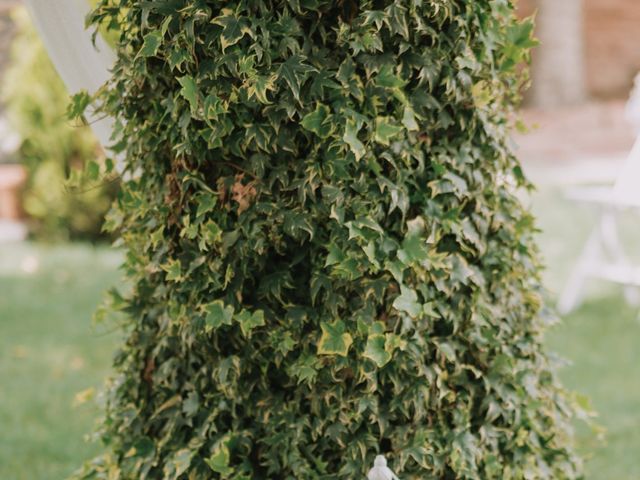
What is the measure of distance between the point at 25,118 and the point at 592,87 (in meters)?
10.4

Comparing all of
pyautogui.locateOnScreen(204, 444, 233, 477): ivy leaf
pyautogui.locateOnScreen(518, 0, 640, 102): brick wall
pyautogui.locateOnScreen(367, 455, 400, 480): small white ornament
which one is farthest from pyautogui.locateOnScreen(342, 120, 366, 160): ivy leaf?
pyautogui.locateOnScreen(518, 0, 640, 102): brick wall

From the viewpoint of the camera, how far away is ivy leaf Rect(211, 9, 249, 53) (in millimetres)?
2340

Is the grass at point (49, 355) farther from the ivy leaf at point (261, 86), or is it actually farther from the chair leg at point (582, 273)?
the chair leg at point (582, 273)

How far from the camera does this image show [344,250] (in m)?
2.43

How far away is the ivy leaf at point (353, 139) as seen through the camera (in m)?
2.35

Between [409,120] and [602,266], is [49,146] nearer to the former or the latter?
[602,266]

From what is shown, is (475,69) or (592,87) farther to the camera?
(592,87)

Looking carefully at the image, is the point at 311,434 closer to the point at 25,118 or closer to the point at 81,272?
the point at 81,272

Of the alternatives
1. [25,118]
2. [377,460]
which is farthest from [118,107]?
[25,118]

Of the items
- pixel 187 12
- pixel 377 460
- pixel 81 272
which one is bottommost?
pixel 377 460

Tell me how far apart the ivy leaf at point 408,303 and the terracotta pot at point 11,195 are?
737 centimetres

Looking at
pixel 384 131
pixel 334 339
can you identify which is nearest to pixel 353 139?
pixel 384 131

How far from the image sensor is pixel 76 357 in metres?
5.96

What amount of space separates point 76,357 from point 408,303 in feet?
12.8
